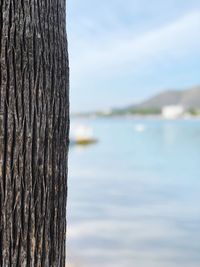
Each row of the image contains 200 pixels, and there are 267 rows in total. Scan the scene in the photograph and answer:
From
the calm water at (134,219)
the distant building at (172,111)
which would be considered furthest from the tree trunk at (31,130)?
the distant building at (172,111)

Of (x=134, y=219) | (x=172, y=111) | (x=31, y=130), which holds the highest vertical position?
(x=172, y=111)

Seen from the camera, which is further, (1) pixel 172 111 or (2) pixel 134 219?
(1) pixel 172 111

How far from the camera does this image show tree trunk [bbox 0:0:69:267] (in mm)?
1591

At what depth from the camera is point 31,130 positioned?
1.63 m

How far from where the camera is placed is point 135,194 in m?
9.80

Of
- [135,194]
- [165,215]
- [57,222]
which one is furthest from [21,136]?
[135,194]

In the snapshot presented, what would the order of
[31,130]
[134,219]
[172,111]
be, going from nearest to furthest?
[31,130] → [134,219] → [172,111]

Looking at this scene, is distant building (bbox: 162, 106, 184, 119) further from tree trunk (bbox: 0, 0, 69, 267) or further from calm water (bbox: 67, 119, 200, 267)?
tree trunk (bbox: 0, 0, 69, 267)

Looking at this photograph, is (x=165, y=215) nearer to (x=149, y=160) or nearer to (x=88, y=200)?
(x=88, y=200)

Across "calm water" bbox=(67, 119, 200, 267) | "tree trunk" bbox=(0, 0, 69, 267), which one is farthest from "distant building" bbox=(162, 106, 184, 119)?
"tree trunk" bbox=(0, 0, 69, 267)

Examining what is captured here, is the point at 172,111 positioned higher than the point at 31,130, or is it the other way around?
the point at 172,111

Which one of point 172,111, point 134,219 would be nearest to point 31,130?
point 134,219

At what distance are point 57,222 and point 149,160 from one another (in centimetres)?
1581

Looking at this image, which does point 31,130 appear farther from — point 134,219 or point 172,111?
point 172,111
